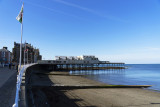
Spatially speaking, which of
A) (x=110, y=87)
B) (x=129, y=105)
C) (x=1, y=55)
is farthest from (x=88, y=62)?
(x=129, y=105)

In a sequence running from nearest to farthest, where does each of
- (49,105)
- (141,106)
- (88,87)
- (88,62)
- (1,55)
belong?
(49,105), (141,106), (88,87), (1,55), (88,62)

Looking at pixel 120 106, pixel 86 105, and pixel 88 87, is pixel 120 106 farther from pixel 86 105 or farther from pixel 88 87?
pixel 88 87

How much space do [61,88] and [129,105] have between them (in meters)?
8.92

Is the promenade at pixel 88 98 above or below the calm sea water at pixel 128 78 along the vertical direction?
above

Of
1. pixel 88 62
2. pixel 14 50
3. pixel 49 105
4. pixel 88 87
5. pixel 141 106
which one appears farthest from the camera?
pixel 14 50

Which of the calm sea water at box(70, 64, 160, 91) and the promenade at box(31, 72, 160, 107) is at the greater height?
the promenade at box(31, 72, 160, 107)

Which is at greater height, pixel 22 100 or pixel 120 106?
pixel 22 100

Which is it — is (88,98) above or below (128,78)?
above

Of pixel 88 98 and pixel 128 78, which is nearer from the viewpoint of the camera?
pixel 88 98

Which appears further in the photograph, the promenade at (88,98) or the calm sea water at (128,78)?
the calm sea water at (128,78)

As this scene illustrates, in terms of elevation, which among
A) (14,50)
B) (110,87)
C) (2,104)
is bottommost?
(110,87)

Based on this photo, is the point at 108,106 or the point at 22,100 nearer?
the point at 22,100

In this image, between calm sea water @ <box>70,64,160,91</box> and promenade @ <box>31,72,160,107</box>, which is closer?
promenade @ <box>31,72,160,107</box>

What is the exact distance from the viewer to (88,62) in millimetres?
78688
